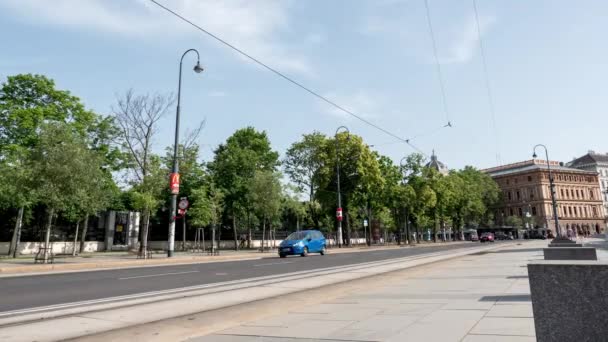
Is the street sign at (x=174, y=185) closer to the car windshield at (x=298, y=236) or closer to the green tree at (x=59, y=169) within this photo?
the green tree at (x=59, y=169)

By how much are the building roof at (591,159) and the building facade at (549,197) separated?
7.78 metres

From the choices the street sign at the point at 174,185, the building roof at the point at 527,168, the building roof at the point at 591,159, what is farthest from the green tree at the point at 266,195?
the building roof at the point at 591,159

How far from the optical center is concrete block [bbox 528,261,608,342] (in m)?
3.27

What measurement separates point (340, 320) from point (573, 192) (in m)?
136

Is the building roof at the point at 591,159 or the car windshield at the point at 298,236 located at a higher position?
the building roof at the point at 591,159

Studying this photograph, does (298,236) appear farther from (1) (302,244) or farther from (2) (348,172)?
(2) (348,172)

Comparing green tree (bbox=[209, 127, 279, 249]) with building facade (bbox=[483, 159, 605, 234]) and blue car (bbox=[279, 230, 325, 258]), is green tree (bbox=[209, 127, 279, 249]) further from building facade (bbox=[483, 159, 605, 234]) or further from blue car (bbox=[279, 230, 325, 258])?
building facade (bbox=[483, 159, 605, 234])

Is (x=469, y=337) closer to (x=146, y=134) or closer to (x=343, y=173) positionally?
(x=146, y=134)

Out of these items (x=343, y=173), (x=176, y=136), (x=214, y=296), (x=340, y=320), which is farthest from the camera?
(x=343, y=173)

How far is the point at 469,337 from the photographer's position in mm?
4805

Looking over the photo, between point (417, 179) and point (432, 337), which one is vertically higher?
point (417, 179)

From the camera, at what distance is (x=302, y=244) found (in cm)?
2788

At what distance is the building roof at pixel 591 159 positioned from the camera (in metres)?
130

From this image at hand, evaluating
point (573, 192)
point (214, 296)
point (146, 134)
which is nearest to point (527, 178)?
point (573, 192)
